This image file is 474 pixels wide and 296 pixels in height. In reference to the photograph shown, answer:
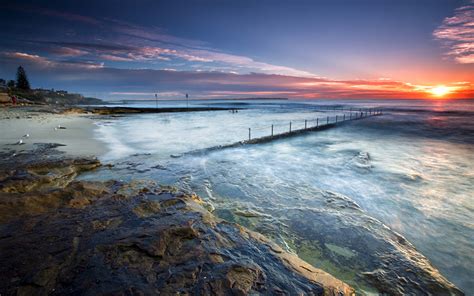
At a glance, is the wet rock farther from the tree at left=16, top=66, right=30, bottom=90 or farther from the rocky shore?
the tree at left=16, top=66, right=30, bottom=90

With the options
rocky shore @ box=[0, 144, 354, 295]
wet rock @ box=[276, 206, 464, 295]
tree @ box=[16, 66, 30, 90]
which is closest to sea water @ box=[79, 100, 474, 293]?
wet rock @ box=[276, 206, 464, 295]

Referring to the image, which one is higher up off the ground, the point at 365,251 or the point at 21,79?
the point at 21,79

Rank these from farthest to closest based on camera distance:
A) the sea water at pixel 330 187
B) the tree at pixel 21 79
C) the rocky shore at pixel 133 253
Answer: the tree at pixel 21 79 → the sea water at pixel 330 187 → the rocky shore at pixel 133 253

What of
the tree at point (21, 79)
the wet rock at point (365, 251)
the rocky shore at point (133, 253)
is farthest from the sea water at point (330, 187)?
the tree at point (21, 79)

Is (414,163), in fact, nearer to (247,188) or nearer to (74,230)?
(247,188)

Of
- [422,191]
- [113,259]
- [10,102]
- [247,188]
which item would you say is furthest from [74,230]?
[10,102]

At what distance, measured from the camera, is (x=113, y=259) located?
10.6 ft

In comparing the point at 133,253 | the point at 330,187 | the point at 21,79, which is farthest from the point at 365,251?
the point at 21,79

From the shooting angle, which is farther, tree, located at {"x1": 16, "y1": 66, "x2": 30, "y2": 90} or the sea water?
tree, located at {"x1": 16, "y1": 66, "x2": 30, "y2": 90}

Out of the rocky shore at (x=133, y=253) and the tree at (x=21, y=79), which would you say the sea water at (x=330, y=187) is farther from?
the tree at (x=21, y=79)

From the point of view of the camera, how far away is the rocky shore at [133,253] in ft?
9.25

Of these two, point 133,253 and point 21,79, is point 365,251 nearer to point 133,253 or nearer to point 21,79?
point 133,253

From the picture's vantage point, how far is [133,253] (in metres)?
3.41

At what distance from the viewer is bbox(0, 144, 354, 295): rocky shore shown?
282 centimetres
